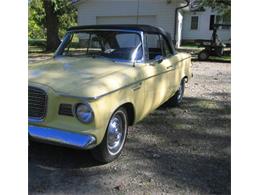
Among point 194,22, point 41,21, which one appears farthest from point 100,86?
point 41,21

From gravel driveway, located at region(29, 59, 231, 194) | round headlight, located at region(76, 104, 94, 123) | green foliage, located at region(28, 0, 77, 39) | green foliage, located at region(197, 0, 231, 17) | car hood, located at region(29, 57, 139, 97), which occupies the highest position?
green foliage, located at region(197, 0, 231, 17)

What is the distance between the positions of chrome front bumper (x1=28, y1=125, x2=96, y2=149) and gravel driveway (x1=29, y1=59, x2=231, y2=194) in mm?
400

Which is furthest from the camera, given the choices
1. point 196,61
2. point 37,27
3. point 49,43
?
point 37,27

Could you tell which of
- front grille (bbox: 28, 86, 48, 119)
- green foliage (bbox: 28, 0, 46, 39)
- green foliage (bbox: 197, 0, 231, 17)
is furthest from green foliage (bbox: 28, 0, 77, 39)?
front grille (bbox: 28, 86, 48, 119)

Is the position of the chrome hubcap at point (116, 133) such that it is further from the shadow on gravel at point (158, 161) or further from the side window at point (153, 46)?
the side window at point (153, 46)

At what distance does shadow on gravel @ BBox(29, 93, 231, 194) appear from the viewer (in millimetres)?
3518

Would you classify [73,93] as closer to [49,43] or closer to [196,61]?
[196,61]

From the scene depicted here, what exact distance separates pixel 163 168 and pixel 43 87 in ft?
5.53

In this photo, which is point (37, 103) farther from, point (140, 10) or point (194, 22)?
point (194, 22)

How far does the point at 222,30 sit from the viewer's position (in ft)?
91.7

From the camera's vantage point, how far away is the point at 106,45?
518cm

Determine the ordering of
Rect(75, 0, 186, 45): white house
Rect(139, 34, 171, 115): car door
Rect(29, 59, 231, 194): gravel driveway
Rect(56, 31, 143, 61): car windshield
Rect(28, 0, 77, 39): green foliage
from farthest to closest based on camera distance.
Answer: Rect(28, 0, 77, 39): green foliage < Rect(75, 0, 186, 45): white house < Rect(56, 31, 143, 61): car windshield < Rect(139, 34, 171, 115): car door < Rect(29, 59, 231, 194): gravel driveway

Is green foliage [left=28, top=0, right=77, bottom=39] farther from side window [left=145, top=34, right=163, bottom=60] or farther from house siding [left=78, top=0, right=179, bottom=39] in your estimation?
side window [left=145, top=34, right=163, bottom=60]
